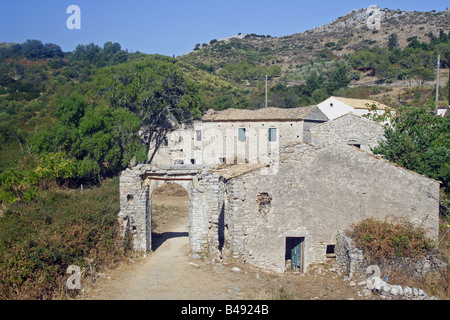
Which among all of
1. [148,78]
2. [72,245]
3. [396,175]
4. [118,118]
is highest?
[148,78]

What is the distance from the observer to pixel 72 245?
39.8 feet

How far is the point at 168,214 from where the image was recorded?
23.3 m

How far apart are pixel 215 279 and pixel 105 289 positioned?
10.8 ft

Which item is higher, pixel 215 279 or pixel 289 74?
pixel 289 74

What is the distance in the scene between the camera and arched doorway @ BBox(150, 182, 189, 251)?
18.3 m

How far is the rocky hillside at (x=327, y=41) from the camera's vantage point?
83.8m

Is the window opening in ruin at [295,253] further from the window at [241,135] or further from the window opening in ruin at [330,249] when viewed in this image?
the window at [241,135]

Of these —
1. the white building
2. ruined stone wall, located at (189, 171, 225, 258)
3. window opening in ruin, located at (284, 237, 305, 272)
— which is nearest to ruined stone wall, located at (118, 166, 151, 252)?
ruined stone wall, located at (189, 171, 225, 258)

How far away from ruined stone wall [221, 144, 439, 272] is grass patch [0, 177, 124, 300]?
4.59 meters

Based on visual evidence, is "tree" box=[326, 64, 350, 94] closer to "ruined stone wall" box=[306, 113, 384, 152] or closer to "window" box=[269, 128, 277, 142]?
"window" box=[269, 128, 277, 142]

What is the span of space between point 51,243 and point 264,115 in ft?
69.7

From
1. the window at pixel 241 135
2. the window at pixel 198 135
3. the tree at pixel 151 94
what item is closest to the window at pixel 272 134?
the window at pixel 241 135

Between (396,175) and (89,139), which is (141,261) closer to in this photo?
(396,175)
